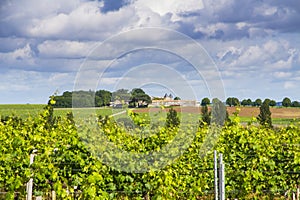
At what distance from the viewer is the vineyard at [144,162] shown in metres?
6.51

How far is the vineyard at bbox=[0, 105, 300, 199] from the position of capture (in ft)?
21.4

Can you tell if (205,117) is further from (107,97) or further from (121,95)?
(107,97)

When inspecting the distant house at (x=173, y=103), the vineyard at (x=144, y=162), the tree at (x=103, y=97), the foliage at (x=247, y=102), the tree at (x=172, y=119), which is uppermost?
the foliage at (x=247, y=102)

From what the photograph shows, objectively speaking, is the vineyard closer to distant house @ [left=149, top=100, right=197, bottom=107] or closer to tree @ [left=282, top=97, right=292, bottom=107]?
distant house @ [left=149, top=100, right=197, bottom=107]

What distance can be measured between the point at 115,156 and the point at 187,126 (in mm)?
1676

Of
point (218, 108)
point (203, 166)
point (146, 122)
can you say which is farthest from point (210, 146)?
point (146, 122)

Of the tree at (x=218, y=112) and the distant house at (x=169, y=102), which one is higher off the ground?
the distant house at (x=169, y=102)

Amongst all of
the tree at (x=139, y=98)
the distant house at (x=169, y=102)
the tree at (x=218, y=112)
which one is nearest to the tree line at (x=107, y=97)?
the tree at (x=139, y=98)

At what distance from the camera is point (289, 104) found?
42.0 meters

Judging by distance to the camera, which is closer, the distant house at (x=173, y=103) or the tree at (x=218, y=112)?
the distant house at (x=173, y=103)

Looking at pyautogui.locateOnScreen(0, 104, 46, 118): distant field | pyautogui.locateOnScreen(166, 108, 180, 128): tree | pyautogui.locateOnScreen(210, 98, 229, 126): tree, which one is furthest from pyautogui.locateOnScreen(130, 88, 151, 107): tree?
pyautogui.locateOnScreen(0, 104, 46, 118): distant field

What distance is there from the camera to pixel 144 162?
6496mm

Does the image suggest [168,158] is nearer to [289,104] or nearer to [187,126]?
[187,126]

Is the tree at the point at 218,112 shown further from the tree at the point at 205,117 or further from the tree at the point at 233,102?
the tree at the point at 233,102
